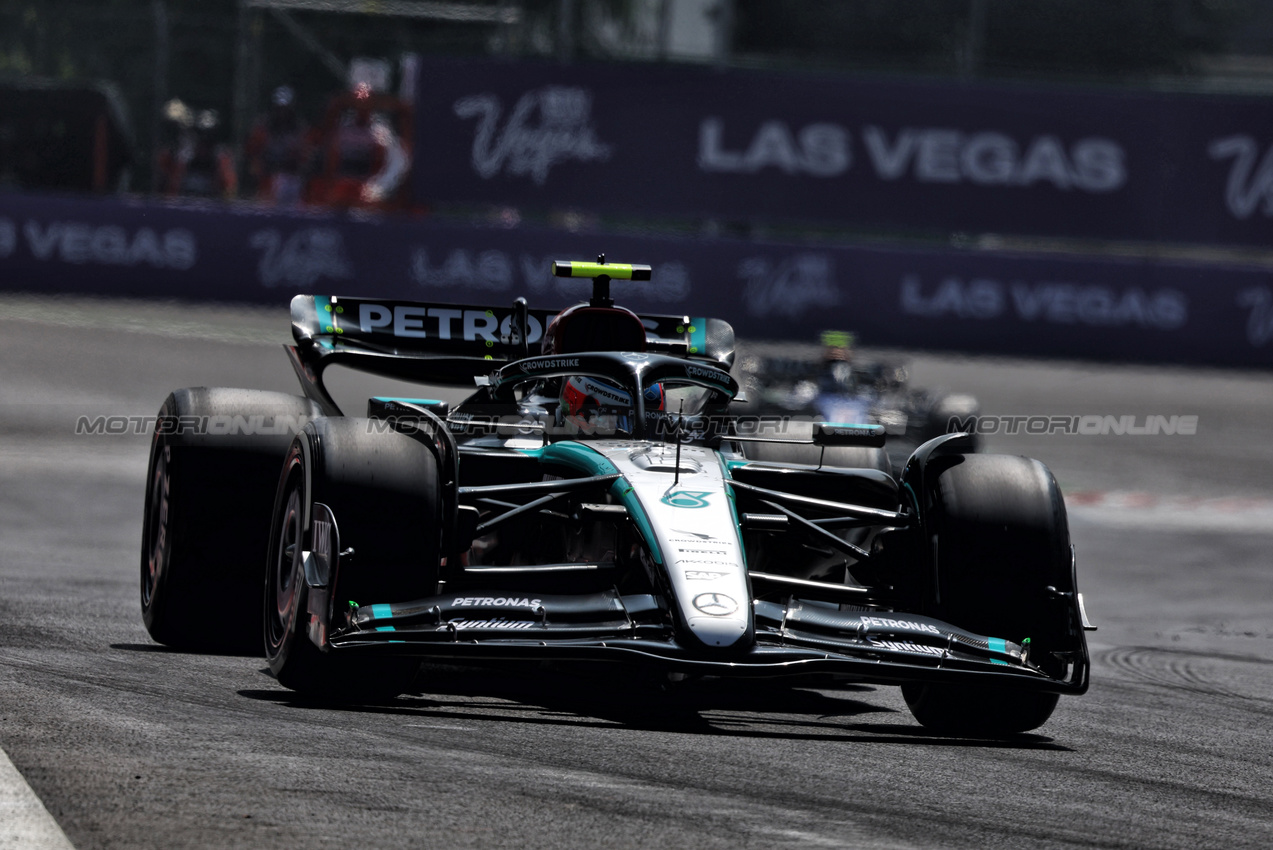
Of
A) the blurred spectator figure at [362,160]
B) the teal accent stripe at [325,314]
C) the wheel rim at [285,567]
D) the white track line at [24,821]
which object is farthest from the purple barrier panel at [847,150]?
the white track line at [24,821]

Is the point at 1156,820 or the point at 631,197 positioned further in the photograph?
the point at 631,197

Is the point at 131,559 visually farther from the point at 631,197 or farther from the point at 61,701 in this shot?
the point at 631,197

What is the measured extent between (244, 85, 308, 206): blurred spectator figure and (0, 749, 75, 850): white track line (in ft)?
72.5

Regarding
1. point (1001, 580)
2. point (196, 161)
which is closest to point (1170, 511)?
point (1001, 580)

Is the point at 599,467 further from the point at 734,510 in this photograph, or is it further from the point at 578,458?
the point at 734,510

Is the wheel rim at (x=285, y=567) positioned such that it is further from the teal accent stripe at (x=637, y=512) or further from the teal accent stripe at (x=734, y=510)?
the teal accent stripe at (x=734, y=510)

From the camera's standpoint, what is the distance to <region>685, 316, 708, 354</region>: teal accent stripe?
9.01 meters

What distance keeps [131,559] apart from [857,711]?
5752 millimetres

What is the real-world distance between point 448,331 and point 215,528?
213 cm

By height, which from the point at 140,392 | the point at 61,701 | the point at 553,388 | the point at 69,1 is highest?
the point at 69,1

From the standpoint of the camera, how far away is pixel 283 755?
15.3 feet

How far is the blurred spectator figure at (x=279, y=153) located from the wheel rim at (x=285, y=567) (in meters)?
19.9

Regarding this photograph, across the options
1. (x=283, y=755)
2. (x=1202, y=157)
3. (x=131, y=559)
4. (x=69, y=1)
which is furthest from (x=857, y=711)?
(x=69, y=1)

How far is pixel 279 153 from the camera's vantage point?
25.9m
